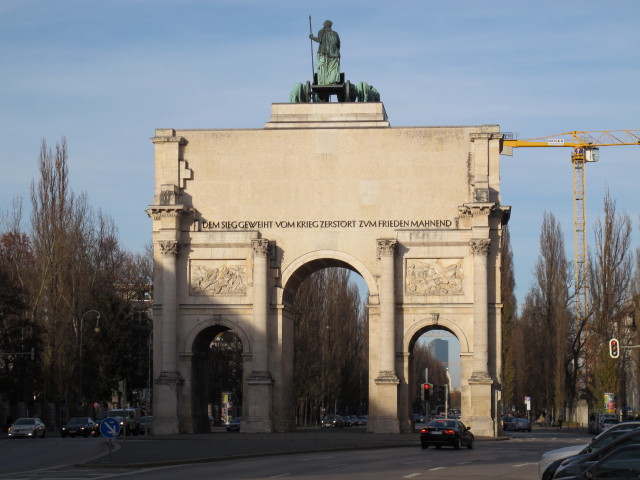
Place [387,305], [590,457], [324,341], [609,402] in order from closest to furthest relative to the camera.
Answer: [590,457]
[387,305]
[609,402]
[324,341]

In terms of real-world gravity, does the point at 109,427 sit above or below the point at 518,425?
above

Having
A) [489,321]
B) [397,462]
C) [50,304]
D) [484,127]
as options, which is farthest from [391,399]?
[50,304]

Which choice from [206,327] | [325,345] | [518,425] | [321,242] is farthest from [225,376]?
[321,242]

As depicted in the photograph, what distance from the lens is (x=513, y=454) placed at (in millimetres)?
42938

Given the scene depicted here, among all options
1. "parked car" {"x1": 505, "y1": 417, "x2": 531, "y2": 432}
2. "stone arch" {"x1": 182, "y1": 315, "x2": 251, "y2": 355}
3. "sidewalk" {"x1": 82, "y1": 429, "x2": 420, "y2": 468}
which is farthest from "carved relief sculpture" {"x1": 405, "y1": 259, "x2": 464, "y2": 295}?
"parked car" {"x1": 505, "y1": 417, "x2": 531, "y2": 432}

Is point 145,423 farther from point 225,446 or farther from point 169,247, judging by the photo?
point 225,446

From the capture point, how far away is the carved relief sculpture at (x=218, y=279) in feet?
207

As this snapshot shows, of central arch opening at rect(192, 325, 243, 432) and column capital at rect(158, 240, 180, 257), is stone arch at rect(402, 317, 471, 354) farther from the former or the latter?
central arch opening at rect(192, 325, 243, 432)

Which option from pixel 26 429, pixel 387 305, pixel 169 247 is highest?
pixel 169 247

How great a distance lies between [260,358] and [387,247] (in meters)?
8.60

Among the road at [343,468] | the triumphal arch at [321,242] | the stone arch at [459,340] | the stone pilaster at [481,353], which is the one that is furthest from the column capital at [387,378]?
the road at [343,468]

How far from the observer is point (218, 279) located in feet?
208

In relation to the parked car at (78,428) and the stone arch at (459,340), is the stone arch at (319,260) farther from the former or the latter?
the parked car at (78,428)

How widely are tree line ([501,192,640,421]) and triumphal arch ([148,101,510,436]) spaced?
17.0 m
